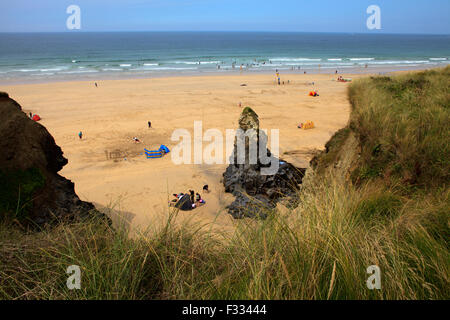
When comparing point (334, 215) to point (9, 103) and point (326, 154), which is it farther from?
point (9, 103)

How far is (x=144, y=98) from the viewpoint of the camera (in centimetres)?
2697

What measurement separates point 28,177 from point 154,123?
47.2ft

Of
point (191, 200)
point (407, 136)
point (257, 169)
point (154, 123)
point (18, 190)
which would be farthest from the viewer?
point (154, 123)

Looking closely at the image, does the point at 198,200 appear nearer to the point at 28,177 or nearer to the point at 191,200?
the point at 191,200

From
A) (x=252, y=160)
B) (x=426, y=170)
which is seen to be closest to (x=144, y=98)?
(x=252, y=160)

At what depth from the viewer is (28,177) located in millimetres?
5297

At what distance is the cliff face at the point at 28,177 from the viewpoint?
498 centimetres

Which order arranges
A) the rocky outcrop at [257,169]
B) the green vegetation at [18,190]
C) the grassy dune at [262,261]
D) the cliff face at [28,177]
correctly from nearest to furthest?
1. the grassy dune at [262,261]
2. the green vegetation at [18,190]
3. the cliff face at [28,177]
4. the rocky outcrop at [257,169]

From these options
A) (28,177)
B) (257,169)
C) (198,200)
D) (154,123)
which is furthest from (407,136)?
(154,123)

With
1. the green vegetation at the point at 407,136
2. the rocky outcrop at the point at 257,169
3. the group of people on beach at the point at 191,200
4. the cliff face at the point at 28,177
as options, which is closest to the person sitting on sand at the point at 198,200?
the group of people on beach at the point at 191,200

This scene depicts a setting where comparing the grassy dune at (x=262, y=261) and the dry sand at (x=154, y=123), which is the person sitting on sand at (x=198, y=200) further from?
the grassy dune at (x=262, y=261)

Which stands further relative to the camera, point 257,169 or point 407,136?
point 257,169

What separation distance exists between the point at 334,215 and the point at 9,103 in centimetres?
654

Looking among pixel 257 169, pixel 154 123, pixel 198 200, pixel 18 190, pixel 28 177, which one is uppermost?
pixel 154 123
